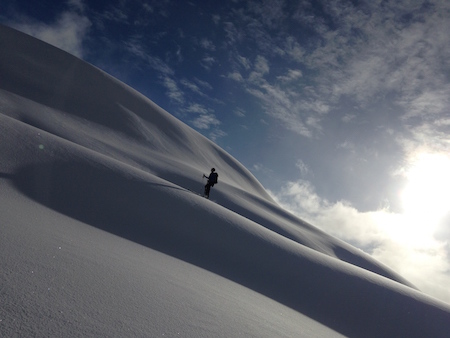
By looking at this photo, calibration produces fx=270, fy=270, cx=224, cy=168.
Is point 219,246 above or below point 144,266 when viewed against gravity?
above

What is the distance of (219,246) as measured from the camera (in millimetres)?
8391

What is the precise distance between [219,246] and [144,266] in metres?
3.69

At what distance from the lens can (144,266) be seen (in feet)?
16.4

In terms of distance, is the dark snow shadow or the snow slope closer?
the snow slope

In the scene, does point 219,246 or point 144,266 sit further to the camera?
point 219,246

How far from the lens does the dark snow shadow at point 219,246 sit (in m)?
7.23

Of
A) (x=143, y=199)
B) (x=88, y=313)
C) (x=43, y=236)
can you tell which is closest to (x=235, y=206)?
(x=143, y=199)

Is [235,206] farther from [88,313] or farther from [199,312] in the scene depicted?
[88,313]

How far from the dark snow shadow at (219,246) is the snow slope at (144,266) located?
0.13 ft

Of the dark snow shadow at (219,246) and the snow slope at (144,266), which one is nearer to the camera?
the snow slope at (144,266)

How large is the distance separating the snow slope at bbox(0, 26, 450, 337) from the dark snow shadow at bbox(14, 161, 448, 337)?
40mm

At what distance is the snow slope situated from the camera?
2990 mm

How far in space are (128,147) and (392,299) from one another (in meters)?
17.5

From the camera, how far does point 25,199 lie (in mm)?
6652
